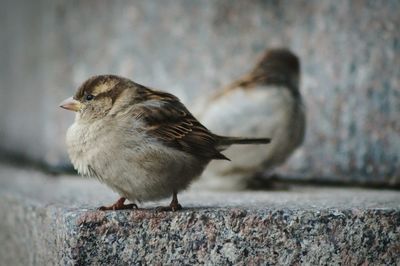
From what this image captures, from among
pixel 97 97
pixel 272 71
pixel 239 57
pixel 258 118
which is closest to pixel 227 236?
pixel 97 97

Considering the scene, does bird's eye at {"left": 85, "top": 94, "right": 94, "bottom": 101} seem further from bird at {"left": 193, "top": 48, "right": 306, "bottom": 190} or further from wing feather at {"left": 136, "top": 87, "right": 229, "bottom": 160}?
bird at {"left": 193, "top": 48, "right": 306, "bottom": 190}

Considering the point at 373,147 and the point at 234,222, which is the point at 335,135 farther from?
the point at 234,222

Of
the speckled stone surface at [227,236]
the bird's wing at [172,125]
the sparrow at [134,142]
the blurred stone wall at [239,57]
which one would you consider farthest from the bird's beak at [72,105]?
the blurred stone wall at [239,57]

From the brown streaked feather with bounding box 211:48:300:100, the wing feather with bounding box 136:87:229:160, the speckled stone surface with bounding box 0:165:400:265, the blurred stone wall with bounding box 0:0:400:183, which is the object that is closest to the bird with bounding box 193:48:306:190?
the brown streaked feather with bounding box 211:48:300:100

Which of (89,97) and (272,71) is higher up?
(272,71)

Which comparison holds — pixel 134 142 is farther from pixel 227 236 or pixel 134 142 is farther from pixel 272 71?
pixel 272 71

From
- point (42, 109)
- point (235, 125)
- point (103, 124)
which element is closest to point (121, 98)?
point (103, 124)

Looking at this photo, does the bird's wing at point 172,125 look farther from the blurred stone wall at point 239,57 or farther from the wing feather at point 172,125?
the blurred stone wall at point 239,57
